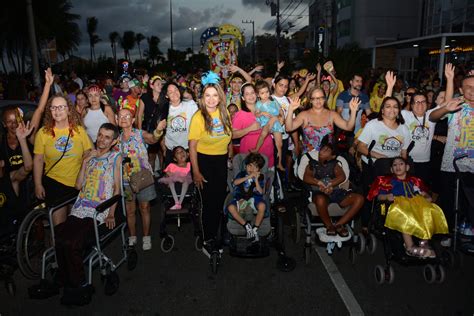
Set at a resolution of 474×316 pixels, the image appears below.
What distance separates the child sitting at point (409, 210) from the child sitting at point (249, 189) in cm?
136

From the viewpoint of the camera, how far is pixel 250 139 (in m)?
5.77

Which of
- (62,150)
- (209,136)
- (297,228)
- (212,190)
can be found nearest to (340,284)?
(297,228)

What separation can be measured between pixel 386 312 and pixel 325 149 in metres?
2.19

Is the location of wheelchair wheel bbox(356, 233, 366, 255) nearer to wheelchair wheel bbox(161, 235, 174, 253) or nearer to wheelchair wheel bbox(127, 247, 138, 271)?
wheelchair wheel bbox(161, 235, 174, 253)

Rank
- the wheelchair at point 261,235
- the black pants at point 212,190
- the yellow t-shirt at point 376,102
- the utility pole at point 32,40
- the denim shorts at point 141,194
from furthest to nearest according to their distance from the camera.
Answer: the utility pole at point 32,40 < the yellow t-shirt at point 376,102 < the denim shorts at point 141,194 < the black pants at point 212,190 < the wheelchair at point 261,235

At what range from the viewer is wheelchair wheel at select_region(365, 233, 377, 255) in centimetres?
484

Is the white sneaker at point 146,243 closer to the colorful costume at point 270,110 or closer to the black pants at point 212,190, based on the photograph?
the black pants at point 212,190

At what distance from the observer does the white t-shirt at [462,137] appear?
4.91 m

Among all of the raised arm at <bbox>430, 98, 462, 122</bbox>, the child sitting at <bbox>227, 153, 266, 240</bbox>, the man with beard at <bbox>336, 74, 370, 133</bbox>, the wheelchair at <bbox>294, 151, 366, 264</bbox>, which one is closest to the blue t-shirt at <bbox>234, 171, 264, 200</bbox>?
the child sitting at <bbox>227, 153, 266, 240</bbox>

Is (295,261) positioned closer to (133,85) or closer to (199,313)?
(199,313)

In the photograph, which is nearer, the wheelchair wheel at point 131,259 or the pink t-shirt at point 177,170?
the wheelchair wheel at point 131,259

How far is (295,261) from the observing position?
4871 mm

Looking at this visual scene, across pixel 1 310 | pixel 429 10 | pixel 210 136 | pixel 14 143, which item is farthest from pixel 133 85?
pixel 429 10

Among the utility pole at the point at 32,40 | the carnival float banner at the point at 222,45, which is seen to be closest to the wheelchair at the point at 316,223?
the utility pole at the point at 32,40
